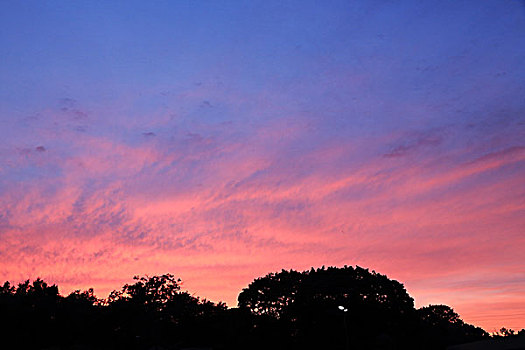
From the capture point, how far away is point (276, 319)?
203ft

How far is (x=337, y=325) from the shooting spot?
56844 mm

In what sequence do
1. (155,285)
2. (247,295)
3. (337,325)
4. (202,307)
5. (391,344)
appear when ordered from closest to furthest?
(391,344) < (337,325) < (247,295) < (202,307) < (155,285)

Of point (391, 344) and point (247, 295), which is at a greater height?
Answer: point (247, 295)

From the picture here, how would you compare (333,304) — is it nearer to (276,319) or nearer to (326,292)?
(326,292)

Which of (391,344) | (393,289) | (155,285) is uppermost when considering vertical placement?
(155,285)

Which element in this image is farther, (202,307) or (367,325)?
(202,307)

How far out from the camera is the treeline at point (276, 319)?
56125 millimetres

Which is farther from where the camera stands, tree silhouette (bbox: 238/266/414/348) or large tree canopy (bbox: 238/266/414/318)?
large tree canopy (bbox: 238/266/414/318)

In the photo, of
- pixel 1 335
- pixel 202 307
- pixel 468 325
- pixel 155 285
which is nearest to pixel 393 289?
pixel 202 307

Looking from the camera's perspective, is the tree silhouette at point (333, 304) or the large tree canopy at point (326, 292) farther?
the large tree canopy at point (326, 292)

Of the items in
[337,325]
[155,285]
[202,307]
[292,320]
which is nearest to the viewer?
[337,325]

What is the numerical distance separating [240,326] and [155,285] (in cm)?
4222

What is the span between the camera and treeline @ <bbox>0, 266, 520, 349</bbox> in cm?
5612

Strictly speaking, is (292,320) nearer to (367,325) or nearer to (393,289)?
(367,325)
